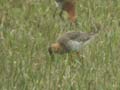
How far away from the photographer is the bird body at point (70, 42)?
8453mm

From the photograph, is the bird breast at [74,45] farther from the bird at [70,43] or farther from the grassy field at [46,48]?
the grassy field at [46,48]

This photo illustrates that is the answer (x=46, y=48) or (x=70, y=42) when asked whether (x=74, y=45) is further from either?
(x=46, y=48)

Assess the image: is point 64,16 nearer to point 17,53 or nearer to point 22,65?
point 17,53

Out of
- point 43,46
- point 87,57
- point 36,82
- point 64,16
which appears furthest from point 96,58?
point 64,16

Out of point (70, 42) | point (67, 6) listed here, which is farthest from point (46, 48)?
point (67, 6)

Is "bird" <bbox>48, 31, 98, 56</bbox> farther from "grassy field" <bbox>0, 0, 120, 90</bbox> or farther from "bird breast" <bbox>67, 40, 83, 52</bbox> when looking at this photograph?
"grassy field" <bbox>0, 0, 120, 90</bbox>

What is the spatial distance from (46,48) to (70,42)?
1.11 feet

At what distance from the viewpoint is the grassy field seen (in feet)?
23.3

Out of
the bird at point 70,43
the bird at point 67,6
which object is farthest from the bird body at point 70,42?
the bird at point 67,6

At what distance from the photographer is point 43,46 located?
28.6 feet

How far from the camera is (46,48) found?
8.65 meters

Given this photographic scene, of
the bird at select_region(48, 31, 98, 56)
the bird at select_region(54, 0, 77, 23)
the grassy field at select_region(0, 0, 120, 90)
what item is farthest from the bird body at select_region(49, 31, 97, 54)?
the bird at select_region(54, 0, 77, 23)

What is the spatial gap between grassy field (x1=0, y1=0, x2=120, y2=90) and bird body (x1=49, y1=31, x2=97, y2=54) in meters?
0.12

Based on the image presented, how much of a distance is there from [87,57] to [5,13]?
7.75 feet
